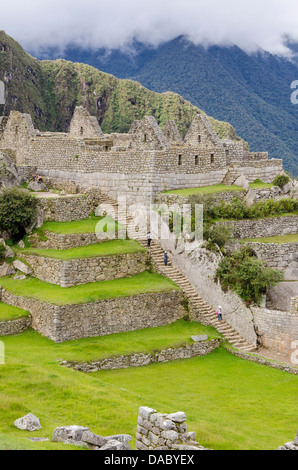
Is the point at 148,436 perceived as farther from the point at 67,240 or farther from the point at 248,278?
the point at 67,240

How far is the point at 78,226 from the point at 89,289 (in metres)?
4.65

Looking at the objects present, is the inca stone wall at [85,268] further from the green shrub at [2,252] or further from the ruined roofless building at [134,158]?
the ruined roofless building at [134,158]

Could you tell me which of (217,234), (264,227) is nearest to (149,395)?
(217,234)

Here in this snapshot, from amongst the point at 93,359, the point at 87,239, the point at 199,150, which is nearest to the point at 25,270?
the point at 87,239

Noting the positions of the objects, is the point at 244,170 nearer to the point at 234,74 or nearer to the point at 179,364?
the point at 179,364

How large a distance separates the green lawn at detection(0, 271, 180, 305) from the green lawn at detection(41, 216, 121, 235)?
2557mm

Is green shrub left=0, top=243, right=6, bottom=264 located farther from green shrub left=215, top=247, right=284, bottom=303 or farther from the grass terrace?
green shrub left=215, top=247, right=284, bottom=303

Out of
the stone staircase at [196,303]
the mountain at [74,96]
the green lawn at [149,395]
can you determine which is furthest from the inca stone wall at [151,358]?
the mountain at [74,96]

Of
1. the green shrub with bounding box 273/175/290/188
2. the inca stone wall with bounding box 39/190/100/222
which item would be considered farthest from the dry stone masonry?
the green shrub with bounding box 273/175/290/188

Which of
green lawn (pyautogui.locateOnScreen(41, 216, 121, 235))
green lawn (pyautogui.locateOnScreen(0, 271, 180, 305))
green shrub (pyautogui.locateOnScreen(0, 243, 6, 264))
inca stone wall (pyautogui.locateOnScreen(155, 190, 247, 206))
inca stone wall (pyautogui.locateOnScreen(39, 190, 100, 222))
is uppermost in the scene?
inca stone wall (pyautogui.locateOnScreen(155, 190, 247, 206))

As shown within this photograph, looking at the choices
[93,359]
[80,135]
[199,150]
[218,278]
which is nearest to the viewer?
[93,359]

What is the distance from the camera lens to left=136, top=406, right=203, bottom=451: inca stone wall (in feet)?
37.8
